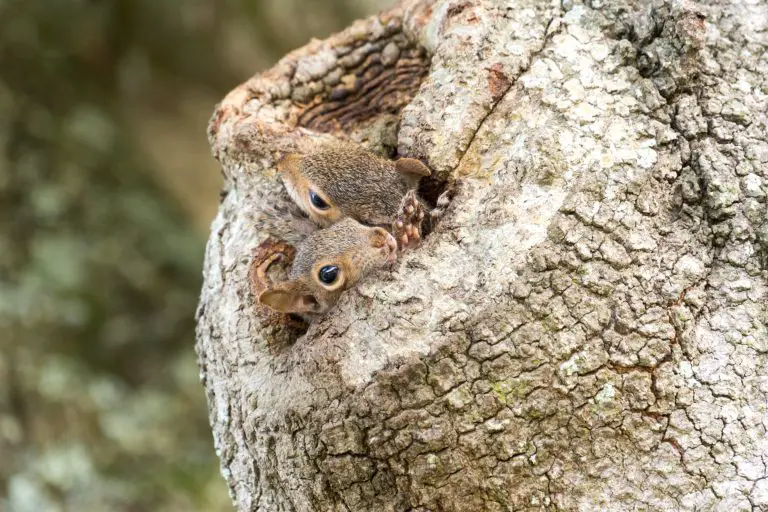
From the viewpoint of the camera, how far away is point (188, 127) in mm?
4645

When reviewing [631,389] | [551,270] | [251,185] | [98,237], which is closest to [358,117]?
[251,185]

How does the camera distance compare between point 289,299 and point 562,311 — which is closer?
point 562,311

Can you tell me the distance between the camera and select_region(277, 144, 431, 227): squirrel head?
1.81m

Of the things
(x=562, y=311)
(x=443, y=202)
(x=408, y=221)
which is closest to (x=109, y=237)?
(x=408, y=221)

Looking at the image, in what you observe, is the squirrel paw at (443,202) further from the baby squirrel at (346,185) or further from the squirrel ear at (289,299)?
the squirrel ear at (289,299)

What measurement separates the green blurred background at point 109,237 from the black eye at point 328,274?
2.43 metres

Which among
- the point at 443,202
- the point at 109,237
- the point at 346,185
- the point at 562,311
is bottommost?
the point at 562,311

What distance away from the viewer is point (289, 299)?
1.64 meters

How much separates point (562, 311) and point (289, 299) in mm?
557

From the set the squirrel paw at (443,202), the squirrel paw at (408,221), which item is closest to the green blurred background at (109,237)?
the squirrel paw at (408,221)

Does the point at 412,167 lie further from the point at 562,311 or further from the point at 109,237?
the point at 109,237

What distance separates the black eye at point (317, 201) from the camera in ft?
6.09

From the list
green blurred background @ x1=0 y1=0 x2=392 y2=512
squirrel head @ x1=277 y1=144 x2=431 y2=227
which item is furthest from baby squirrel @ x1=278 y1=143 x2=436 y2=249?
green blurred background @ x1=0 y1=0 x2=392 y2=512

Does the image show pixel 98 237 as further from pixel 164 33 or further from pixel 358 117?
pixel 358 117
